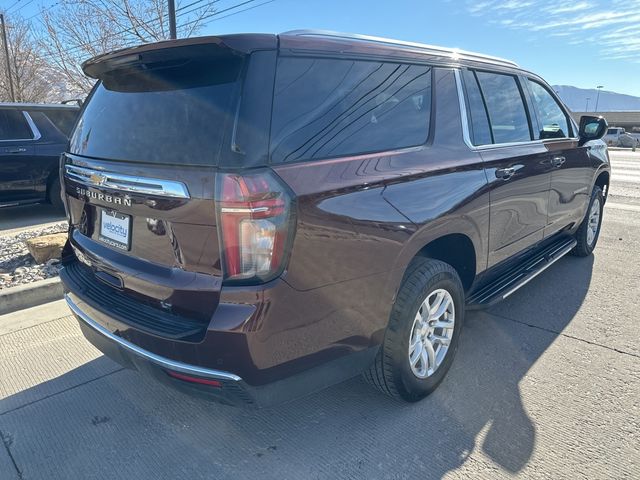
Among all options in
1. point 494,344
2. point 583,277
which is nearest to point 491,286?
point 494,344

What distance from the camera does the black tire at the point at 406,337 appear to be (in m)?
2.43

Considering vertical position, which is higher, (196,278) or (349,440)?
(196,278)

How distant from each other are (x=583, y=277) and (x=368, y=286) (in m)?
3.58

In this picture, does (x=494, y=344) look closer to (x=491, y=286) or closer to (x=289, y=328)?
(x=491, y=286)

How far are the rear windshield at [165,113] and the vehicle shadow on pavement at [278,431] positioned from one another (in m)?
1.48

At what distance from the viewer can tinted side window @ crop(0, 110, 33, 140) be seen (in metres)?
7.24

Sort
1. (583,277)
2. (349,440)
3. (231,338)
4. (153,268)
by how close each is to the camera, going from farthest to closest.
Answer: (583,277) → (349,440) → (153,268) → (231,338)

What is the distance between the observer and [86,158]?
8.08 feet

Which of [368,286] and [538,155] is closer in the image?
[368,286]

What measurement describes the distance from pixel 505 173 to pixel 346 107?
4.91 ft

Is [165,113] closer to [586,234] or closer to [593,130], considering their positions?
[593,130]

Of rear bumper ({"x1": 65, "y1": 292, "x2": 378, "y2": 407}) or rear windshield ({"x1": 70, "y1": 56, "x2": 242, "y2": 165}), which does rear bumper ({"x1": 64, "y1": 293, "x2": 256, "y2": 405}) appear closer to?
rear bumper ({"x1": 65, "y1": 292, "x2": 378, "y2": 407})

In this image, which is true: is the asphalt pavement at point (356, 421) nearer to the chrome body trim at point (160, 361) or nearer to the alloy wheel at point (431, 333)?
the alloy wheel at point (431, 333)

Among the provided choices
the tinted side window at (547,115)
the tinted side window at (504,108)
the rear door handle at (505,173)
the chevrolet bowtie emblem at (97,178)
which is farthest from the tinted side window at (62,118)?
the rear door handle at (505,173)
